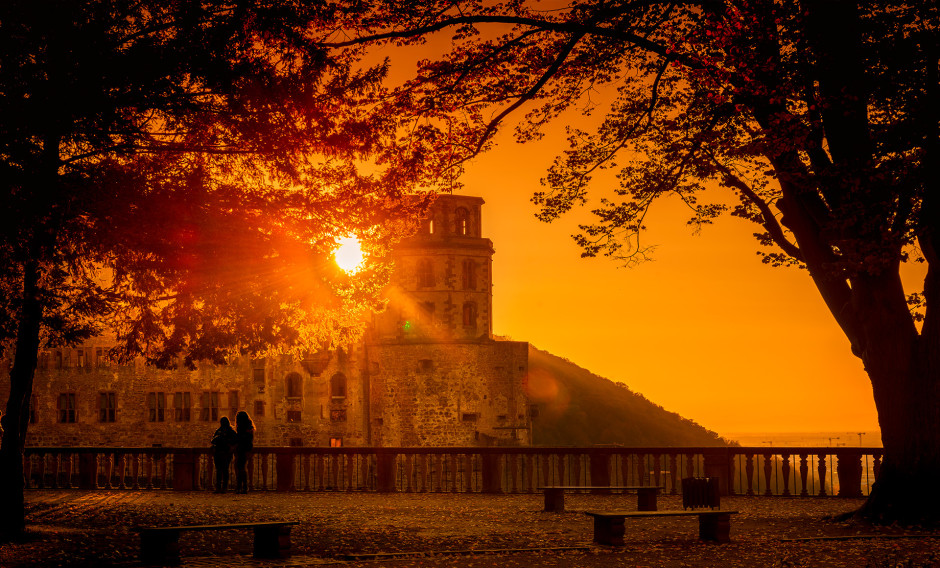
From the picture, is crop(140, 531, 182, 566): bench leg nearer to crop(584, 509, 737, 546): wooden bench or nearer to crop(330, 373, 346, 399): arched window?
crop(584, 509, 737, 546): wooden bench

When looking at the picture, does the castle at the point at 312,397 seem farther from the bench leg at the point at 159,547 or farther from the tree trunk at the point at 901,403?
the bench leg at the point at 159,547

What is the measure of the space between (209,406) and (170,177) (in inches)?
1997

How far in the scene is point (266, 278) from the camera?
17719 mm

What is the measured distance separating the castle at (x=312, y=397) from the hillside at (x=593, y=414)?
15.5m

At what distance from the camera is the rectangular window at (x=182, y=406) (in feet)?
211

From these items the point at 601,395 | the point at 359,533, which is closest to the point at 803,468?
the point at 359,533

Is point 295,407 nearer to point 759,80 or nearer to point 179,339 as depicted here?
point 179,339

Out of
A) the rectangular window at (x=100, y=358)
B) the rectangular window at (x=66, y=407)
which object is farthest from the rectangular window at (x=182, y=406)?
the rectangular window at (x=66, y=407)

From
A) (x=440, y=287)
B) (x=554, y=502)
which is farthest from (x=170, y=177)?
(x=440, y=287)

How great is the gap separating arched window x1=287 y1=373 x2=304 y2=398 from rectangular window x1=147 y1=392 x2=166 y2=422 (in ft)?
26.2

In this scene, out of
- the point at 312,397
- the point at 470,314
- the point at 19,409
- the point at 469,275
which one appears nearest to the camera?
the point at 19,409

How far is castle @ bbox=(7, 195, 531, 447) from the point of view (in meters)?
63.6

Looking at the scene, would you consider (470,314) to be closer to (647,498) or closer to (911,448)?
(647,498)

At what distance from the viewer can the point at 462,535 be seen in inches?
515
